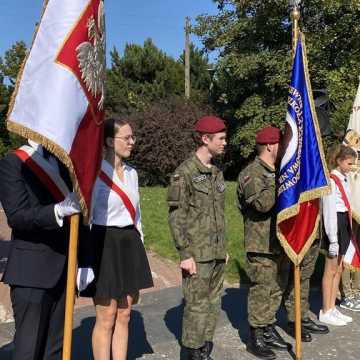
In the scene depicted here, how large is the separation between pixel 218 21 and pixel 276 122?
529 cm

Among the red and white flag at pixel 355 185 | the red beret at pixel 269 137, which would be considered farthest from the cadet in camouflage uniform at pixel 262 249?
the red and white flag at pixel 355 185

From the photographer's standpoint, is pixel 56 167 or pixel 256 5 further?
pixel 256 5

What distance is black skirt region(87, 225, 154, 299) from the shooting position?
3631mm

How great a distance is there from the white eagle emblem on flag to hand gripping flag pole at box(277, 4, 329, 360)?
1948 mm

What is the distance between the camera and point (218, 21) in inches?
893

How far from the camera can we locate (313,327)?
212 inches

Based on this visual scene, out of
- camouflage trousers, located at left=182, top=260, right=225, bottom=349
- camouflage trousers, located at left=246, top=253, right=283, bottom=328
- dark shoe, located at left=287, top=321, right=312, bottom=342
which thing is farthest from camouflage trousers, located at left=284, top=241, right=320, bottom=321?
camouflage trousers, located at left=182, top=260, right=225, bottom=349

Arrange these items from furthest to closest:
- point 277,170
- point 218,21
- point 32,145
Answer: point 218,21, point 277,170, point 32,145

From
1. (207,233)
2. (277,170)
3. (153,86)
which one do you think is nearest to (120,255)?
(207,233)

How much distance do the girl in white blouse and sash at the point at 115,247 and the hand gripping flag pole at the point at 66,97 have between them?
2.00 feet

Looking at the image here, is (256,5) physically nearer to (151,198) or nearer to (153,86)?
(151,198)

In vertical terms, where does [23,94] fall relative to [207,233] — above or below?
above

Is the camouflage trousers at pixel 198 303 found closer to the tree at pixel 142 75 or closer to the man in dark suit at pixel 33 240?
the man in dark suit at pixel 33 240

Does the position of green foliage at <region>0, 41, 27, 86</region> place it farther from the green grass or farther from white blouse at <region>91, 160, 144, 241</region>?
white blouse at <region>91, 160, 144, 241</region>
